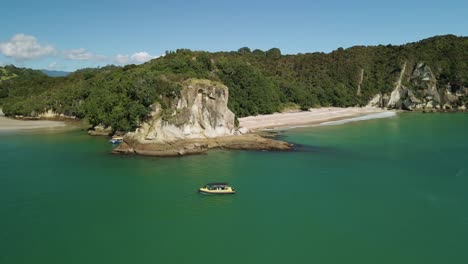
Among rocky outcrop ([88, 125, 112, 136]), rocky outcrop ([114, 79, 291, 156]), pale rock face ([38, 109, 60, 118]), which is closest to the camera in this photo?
rocky outcrop ([114, 79, 291, 156])

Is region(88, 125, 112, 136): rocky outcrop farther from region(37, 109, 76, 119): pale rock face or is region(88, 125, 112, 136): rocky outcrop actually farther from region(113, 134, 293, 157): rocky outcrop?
region(37, 109, 76, 119): pale rock face

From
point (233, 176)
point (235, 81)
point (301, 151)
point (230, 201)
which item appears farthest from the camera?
point (235, 81)

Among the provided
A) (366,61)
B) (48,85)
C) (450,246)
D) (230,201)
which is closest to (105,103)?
(230,201)

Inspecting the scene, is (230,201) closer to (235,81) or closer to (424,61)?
(235,81)

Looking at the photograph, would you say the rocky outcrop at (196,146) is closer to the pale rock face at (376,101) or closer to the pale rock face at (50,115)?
the pale rock face at (50,115)

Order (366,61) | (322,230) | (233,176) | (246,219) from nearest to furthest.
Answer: (322,230) → (246,219) → (233,176) → (366,61)

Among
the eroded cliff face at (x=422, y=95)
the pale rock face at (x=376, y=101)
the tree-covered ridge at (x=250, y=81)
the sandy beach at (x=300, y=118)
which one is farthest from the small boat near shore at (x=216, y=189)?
the pale rock face at (x=376, y=101)

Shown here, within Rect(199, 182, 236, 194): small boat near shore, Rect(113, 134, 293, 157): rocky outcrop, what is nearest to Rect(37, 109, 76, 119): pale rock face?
Rect(113, 134, 293, 157): rocky outcrop
